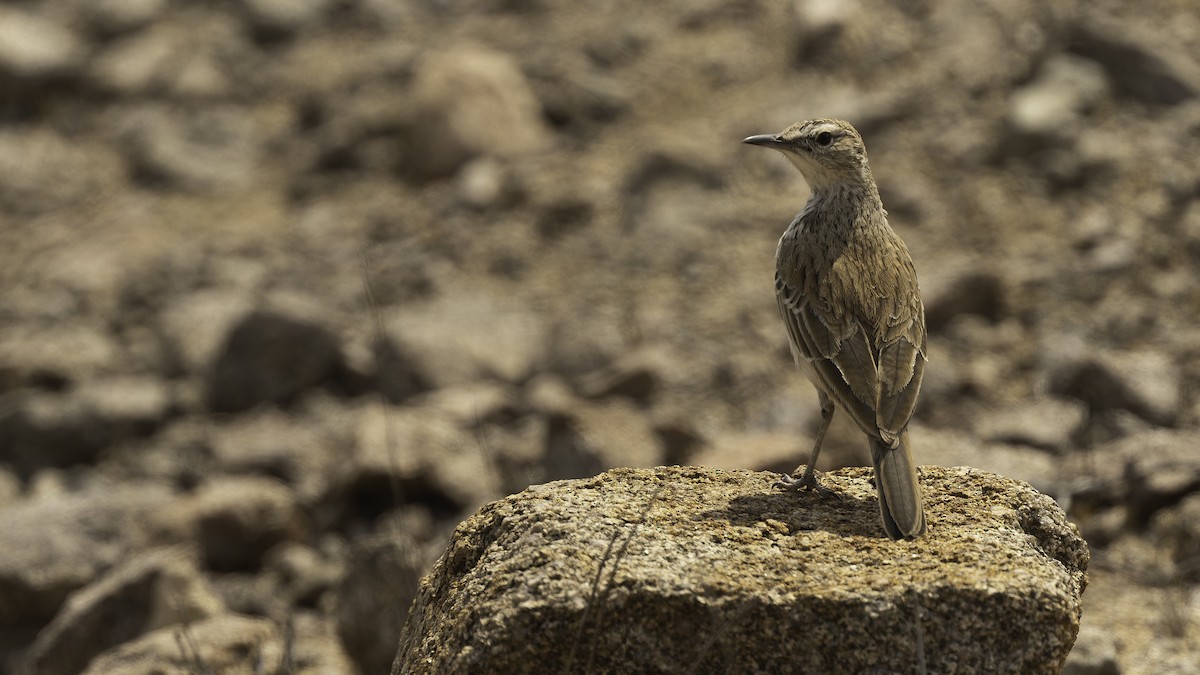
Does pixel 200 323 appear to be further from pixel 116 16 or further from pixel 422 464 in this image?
pixel 116 16

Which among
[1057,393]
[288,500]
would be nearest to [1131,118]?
[1057,393]

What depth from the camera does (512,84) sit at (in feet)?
47.5

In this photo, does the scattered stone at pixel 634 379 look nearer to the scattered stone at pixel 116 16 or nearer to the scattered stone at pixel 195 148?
the scattered stone at pixel 195 148

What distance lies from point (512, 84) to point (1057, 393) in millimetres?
6416

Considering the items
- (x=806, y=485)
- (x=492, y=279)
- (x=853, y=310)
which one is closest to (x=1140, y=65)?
(x=492, y=279)

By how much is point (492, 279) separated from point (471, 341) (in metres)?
1.40

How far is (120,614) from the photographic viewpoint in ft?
27.1

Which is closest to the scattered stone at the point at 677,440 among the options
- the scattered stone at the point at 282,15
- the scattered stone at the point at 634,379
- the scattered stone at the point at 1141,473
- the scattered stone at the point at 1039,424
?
→ the scattered stone at the point at 634,379

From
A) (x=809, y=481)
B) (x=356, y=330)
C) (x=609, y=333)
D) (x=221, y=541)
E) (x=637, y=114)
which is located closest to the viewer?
(x=809, y=481)

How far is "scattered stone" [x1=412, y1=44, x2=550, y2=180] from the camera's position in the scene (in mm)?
14211

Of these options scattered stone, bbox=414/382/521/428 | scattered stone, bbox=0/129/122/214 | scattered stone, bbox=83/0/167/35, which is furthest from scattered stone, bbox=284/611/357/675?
scattered stone, bbox=83/0/167/35

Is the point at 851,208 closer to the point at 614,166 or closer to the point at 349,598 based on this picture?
the point at 349,598

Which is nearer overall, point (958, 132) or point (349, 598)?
point (349, 598)

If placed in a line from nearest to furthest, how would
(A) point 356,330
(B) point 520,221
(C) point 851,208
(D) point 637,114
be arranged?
(C) point 851,208
(A) point 356,330
(B) point 520,221
(D) point 637,114
